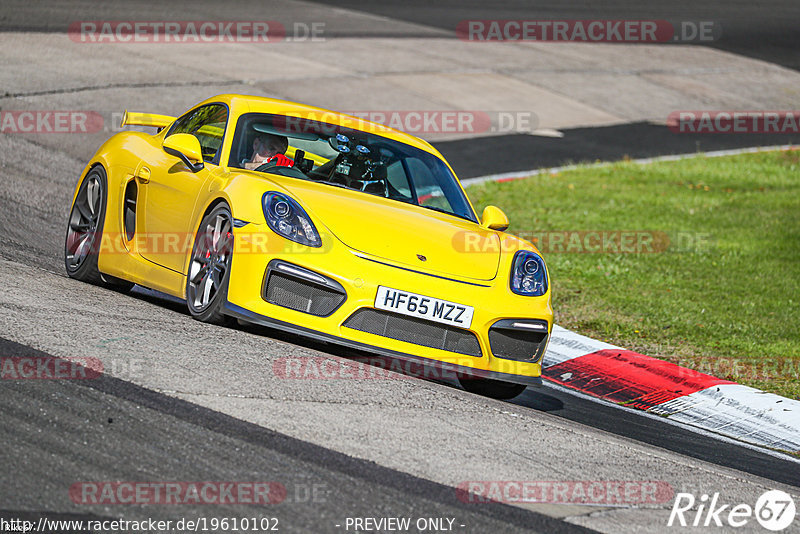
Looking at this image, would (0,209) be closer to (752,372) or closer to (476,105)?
(752,372)

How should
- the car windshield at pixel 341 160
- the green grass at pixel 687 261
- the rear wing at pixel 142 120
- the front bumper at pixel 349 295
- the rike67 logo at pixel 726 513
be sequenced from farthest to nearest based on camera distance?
the green grass at pixel 687 261, the rear wing at pixel 142 120, the car windshield at pixel 341 160, the front bumper at pixel 349 295, the rike67 logo at pixel 726 513

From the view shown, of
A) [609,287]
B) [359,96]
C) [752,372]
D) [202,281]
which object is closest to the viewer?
[202,281]

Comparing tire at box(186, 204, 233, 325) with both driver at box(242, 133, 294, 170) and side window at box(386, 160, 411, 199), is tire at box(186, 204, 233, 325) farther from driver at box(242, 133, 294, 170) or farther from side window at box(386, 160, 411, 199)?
side window at box(386, 160, 411, 199)

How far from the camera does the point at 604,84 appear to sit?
2222cm

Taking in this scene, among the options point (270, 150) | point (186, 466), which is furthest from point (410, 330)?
point (186, 466)

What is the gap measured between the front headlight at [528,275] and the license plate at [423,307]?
1.52ft

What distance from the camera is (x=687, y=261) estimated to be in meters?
11.7

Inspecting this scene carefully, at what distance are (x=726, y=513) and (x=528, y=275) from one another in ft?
7.00

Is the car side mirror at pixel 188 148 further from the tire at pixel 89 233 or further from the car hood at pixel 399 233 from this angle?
the tire at pixel 89 233

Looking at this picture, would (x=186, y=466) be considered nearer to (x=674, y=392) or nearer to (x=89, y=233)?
(x=89, y=233)

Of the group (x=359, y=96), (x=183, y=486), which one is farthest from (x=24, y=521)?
(x=359, y=96)

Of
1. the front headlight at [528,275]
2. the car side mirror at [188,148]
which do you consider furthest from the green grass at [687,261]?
the car side mirror at [188,148]

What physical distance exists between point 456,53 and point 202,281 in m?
Answer: 17.0

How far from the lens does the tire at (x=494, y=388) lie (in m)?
6.76
